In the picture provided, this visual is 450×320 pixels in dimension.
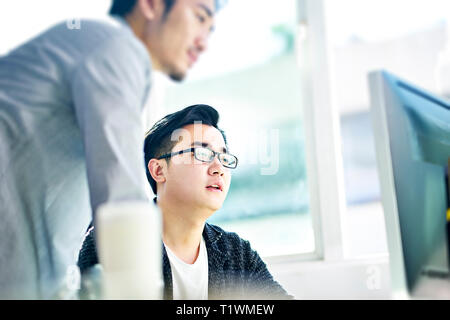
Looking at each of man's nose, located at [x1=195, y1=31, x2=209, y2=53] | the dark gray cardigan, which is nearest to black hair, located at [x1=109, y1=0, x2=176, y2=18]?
man's nose, located at [x1=195, y1=31, x2=209, y2=53]

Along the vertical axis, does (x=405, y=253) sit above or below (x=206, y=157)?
below

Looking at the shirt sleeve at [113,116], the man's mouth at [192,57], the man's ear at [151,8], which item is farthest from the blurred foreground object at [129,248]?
the man's mouth at [192,57]

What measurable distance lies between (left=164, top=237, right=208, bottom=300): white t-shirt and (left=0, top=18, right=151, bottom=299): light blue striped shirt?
24 cm

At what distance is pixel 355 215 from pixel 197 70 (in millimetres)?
1745

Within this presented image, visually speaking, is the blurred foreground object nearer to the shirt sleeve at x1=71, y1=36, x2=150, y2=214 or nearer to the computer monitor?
the shirt sleeve at x1=71, y1=36, x2=150, y2=214

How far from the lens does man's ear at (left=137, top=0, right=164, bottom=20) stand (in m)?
1.34

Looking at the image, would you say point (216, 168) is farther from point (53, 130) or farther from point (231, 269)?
point (53, 130)

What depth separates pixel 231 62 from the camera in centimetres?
171

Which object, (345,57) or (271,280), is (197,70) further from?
(345,57)

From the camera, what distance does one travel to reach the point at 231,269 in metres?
1.23

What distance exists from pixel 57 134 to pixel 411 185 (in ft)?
2.47

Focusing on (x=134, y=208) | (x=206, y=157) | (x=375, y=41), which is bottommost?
(x=134, y=208)
